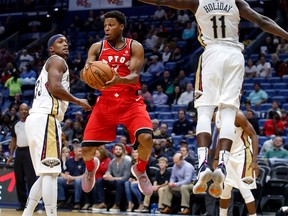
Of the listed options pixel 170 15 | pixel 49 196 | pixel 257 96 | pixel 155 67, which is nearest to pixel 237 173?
pixel 49 196

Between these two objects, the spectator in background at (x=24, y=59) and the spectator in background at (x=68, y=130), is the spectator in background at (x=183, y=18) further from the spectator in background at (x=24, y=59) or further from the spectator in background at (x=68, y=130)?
the spectator in background at (x=68, y=130)

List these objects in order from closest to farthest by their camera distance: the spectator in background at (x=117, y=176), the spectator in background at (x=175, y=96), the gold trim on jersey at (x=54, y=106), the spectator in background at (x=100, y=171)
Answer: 1. the gold trim on jersey at (x=54, y=106)
2. the spectator in background at (x=117, y=176)
3. the spectator in background at (x=100, y=171)
4. the spectator in background at (x=175, y=96)

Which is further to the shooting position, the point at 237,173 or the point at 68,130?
the point at 68,130

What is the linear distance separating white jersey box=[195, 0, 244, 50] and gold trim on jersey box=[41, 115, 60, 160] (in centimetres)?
221

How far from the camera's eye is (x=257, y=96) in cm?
1777

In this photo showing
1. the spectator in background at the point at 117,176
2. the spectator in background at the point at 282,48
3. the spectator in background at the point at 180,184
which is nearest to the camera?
the spectator in background at the point at 180,184

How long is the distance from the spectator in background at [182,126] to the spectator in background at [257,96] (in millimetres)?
1763

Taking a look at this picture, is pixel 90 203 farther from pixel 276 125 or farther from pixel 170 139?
pixel 276 125

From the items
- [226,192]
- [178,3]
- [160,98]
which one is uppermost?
[178,3]

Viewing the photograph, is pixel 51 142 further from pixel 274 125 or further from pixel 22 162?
pixel 274 125

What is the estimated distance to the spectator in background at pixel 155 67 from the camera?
21344mm

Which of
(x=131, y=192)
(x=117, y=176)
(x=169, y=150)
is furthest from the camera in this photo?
(x=169, y=150)

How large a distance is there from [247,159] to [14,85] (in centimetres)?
1300

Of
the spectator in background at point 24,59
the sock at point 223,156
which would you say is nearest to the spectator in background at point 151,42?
the spectator in background at point 24,59
